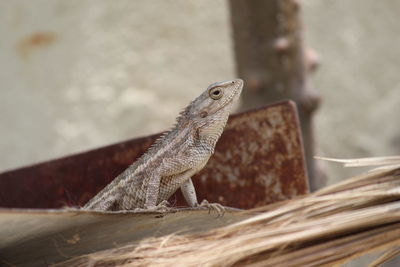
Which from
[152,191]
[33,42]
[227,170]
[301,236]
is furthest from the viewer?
[33,42]

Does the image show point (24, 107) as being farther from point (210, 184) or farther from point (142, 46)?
point (210, 184)

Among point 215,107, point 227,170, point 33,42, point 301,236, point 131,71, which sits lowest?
point 301,236

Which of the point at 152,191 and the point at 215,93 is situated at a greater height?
the point at 215,93

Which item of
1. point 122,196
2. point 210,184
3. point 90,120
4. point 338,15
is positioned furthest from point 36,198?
point 338,15

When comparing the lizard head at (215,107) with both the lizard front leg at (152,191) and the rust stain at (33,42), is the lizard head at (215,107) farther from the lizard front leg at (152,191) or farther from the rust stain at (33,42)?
the rust stain at (33,42)

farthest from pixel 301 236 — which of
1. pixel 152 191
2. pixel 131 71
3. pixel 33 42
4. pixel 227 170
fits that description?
pixel 33 42

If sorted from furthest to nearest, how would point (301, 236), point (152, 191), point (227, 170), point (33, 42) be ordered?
point (33, 42) < point (227, 170) < point (152, 191) < point (301, 236)

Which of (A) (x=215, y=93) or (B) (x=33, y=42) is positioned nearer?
(A) (x=215, y=93)

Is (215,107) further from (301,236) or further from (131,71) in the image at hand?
(131,71)
